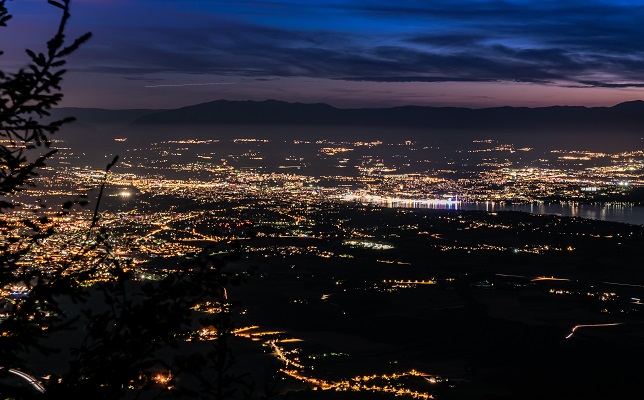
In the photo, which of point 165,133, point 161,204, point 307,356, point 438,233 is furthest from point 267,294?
point 165,133

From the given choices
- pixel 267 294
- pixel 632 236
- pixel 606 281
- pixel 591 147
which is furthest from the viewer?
pixel 591 147

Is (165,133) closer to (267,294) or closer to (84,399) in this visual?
(267,294)

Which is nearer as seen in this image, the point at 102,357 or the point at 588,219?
the point at 102,357

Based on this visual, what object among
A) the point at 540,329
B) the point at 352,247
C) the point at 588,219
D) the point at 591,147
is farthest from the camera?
the point at 591,147

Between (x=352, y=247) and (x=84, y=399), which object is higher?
(x=84, y=399)

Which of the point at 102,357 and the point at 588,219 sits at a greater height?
the point at 102,357

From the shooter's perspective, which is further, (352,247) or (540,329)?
(352,247)

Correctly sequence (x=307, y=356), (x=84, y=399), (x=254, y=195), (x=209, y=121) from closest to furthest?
(x=84, y=399), (x=307, y=356), (x=254, y=195), (x=209, y=121)

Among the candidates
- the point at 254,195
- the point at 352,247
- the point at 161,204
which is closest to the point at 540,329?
the point at 352,247

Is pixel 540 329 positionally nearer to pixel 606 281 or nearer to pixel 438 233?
pixel 606 281
